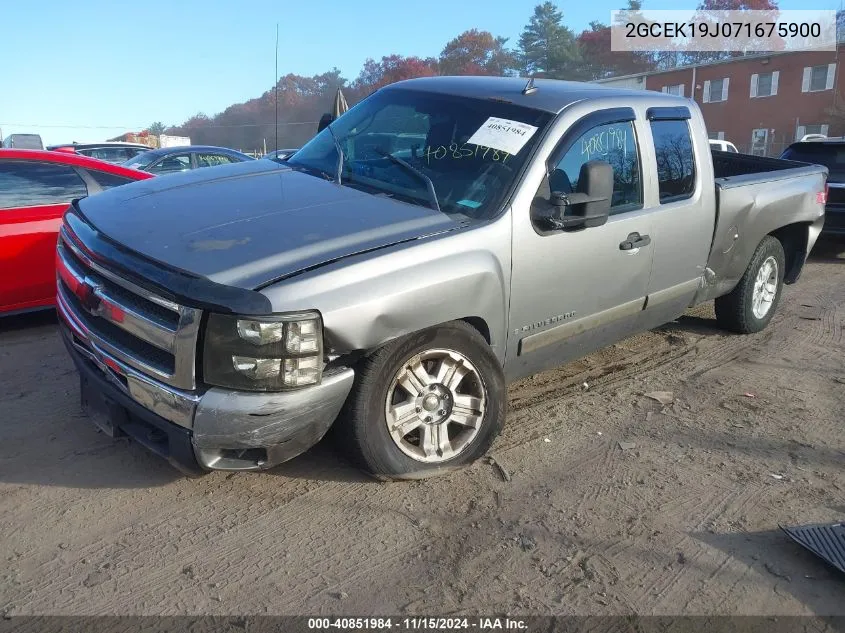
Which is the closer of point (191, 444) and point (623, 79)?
point (191, 444)

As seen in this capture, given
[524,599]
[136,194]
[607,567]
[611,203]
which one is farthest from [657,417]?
[136,194]

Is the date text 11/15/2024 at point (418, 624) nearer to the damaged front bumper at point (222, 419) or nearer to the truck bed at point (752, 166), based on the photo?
the damaged front bumper at point (222, 419)

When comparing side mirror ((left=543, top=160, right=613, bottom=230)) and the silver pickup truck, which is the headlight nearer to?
the silver pickup truck

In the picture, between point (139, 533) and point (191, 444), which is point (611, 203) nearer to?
point (191, 444)

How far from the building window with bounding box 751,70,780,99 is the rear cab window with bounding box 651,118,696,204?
43308mm

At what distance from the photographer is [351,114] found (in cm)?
464

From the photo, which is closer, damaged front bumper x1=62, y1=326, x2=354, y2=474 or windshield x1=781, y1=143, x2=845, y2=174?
damaged front bumper x1=62, y1=326, x2=354, y2=474

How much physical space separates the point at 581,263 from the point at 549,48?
234 feet

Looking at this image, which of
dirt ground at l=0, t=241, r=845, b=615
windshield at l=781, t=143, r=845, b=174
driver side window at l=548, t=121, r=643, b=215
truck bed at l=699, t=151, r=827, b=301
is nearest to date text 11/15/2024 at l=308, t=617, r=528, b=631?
dirt ground at l=0, t=241, r=845, b=615

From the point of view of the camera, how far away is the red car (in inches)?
203

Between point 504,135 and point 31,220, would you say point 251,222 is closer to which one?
point 504,135

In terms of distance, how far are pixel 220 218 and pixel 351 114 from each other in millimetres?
1676

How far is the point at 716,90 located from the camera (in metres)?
45.0

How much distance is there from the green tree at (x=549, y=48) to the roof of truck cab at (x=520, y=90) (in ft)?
216
